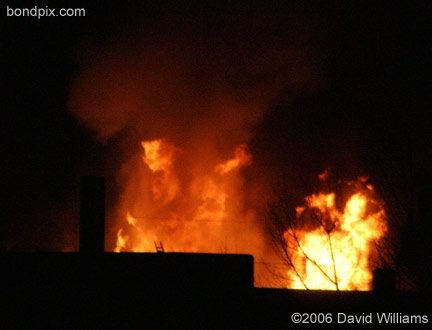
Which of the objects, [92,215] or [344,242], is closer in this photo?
[92,215]

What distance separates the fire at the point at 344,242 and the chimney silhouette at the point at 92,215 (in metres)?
10.1

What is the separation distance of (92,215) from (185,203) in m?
18.3

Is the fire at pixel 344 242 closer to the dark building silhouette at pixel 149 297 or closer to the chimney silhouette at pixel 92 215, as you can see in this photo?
the dark building silhouette at pixel 149 297

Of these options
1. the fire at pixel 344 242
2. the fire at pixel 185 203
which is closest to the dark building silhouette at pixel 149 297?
the fire at pixel 344 242

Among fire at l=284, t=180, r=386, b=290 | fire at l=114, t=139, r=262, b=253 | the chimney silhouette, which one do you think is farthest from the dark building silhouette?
fire at l=114, t=139, r=262, b=253

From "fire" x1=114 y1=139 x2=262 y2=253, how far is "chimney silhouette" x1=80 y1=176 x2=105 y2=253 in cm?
1717

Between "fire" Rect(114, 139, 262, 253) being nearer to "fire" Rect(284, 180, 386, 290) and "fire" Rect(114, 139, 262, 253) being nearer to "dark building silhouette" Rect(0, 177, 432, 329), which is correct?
"fire" Rect(284, 180, 386, 290)

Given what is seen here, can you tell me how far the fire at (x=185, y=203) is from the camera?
2808cm

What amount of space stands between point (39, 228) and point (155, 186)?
6.38m

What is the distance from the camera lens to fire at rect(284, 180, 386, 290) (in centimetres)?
2064

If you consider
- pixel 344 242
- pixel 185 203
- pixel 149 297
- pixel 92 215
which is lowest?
pixel 149 297

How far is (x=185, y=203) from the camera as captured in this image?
2909 centimetres

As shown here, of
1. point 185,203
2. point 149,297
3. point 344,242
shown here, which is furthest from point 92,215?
point 185,203

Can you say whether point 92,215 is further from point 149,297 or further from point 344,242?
point 344,242
